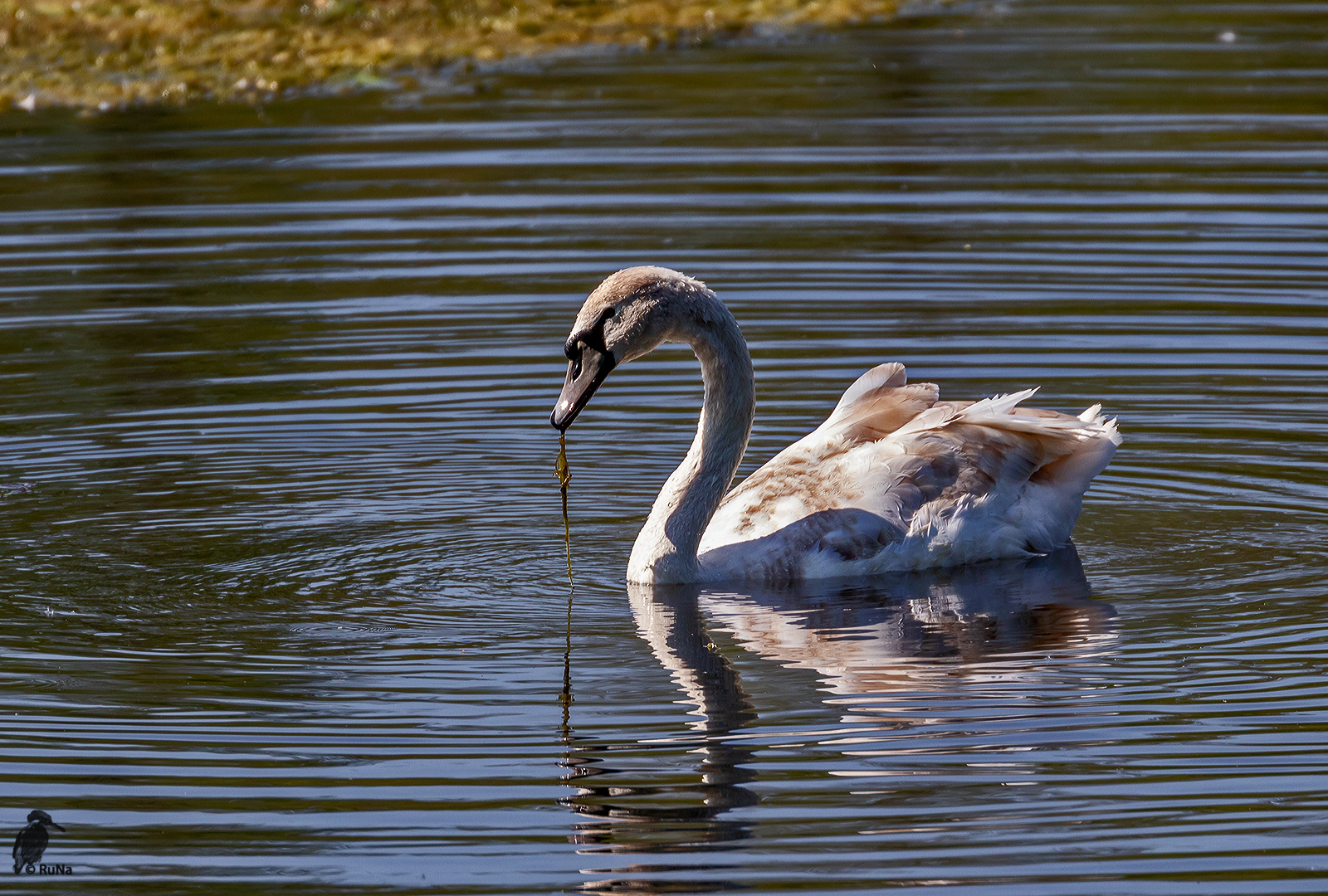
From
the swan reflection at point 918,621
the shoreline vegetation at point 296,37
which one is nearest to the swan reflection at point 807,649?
the swan reflection at point 918,621

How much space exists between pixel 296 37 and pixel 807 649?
13987mm

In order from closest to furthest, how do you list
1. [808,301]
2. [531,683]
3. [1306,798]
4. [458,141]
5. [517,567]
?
[1306,798] → [531,683] → [517,567] → [808,301] → [458,141]

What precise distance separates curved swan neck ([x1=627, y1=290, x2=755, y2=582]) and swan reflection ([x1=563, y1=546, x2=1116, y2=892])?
152mm

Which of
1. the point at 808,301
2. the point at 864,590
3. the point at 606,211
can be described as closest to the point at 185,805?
the point at 864,590

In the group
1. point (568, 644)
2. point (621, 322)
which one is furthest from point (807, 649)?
point (621, 322)

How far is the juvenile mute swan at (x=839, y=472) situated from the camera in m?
9.05

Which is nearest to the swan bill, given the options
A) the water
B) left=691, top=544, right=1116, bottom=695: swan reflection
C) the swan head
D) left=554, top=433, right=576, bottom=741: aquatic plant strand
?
the swan head

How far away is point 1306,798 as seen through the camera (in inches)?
256

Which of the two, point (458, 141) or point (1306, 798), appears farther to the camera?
point (458, 141)

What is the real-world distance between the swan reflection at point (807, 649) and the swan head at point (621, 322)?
3.19ft

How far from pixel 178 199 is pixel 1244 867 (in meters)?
12.5

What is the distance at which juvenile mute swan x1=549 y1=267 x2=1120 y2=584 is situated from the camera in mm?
9055

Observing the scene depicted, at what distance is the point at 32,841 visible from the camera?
6.40 metres

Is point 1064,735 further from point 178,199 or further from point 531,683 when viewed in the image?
point 178,199
